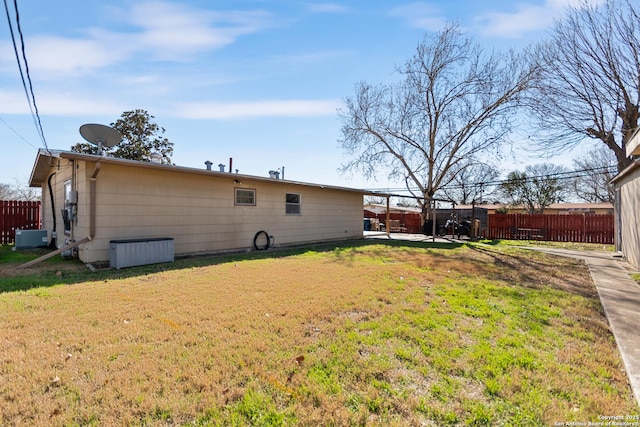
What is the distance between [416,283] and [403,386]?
3.62m

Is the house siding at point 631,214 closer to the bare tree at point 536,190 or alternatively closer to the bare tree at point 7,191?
the bare tree at point 536,190

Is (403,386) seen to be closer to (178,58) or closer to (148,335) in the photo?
(148,335)

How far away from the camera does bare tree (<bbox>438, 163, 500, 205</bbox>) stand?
68.7 feet

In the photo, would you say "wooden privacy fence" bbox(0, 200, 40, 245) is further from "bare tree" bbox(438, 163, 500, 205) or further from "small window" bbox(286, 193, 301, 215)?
"bare tree" bbox(438, 163, 500, 205)

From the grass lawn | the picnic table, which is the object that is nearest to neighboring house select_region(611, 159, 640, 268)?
the grass lawn

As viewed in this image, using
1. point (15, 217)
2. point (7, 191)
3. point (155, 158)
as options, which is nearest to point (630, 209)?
point (155, 158)

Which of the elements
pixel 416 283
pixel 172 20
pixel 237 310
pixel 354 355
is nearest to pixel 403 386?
pixel 354 355

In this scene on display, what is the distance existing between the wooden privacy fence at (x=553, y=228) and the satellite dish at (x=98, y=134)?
1831cm

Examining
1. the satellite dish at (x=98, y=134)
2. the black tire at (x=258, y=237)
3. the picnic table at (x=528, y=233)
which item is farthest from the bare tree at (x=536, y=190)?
the satellite dish at (x=98, y=134)

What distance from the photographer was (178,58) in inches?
316

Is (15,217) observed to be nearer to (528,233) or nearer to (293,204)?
(293,204)

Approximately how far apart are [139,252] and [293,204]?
5.84 meters

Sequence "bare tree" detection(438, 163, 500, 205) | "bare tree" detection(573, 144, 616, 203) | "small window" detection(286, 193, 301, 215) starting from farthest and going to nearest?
"bare tree" detection(573, 144, 616, 203)
"bare tree" detection(438, 163, 500, 205)
"small window" detection(286, 193, 301, 215)

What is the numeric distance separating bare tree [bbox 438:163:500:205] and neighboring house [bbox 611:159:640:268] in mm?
4770
